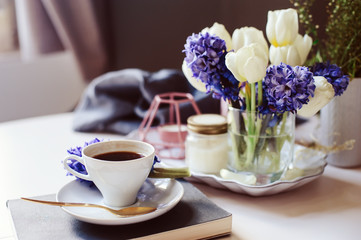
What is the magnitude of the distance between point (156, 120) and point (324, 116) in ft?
1.59

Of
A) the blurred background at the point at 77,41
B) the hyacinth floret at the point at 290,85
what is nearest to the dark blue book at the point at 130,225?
the hyacinth floret at the point at 290,85

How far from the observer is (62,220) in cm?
73

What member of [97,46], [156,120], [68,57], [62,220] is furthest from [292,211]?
[68,57]

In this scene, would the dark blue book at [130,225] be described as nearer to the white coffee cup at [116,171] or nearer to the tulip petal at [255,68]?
the white coffee cup at [116,171]

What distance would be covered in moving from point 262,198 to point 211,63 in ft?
0.91

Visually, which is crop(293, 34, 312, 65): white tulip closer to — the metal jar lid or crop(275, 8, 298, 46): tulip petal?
crop(275, 8, 298, 46): tulip petal

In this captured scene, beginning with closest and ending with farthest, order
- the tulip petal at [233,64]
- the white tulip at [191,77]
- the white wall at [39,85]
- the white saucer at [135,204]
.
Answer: the white saucer at [135,204], the tulip petal at [233,64], the white tulip at [191,77], the white wall at [39,85]

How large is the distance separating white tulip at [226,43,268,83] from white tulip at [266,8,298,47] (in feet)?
0.36

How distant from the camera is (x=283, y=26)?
0.88m

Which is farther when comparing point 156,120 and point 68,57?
point 68,57

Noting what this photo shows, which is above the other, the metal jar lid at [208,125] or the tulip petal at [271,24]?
the tulip petal at [271,24]

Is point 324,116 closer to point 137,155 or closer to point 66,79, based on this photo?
point 137,155

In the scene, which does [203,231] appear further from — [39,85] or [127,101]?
[39,85]

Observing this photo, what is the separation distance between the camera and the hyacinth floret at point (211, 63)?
80 centimetres
